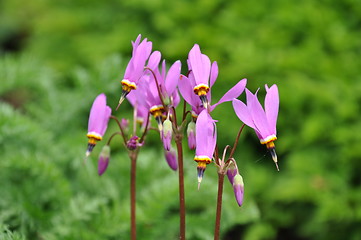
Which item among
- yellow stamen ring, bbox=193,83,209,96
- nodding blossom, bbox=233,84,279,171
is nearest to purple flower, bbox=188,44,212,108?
yellow stamen ring, bbox=193,83,209,96

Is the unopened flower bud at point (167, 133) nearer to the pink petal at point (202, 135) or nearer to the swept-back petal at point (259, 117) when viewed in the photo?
the pink petal at point (202, 135)

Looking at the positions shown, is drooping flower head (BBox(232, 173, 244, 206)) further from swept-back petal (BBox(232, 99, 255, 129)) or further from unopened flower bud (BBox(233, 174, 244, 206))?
swept-back petal (BBox(232, 99, 255, 129))

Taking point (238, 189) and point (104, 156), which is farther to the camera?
point (104, 156)

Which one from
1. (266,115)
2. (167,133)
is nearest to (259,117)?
(266,115)

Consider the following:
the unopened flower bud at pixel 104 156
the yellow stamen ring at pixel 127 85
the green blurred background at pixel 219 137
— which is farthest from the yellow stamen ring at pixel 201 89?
the green blurred background at pixel 219 137

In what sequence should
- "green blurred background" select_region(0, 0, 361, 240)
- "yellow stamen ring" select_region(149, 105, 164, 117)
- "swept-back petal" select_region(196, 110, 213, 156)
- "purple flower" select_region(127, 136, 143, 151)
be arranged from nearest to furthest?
"swept-back petal" select_region(196, 110, 213, 156) → "yellow stamen ring" select_region(149, 105, 164, 117) → "purple flower" select_region(127, 136, 143, 151) → "green blurred background" select_region(0, 0, 361, 240)

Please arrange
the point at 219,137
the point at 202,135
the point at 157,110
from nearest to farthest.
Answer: the point at 202,135, the point at 157,110, the point at 219,137

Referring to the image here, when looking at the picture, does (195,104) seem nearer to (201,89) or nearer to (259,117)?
(201,89)

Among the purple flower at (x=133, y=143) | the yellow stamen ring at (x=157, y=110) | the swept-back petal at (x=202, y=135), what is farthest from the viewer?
the purple flower at (x=133, y=143)
